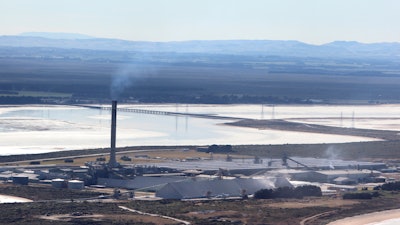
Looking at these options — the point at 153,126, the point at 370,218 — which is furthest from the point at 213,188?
the point at 153,126

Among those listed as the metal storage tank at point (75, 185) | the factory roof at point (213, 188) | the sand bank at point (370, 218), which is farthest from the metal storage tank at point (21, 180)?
the sand bank at point (370, 218)

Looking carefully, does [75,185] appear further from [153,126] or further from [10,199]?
[153,126]

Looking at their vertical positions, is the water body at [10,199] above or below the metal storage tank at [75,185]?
below

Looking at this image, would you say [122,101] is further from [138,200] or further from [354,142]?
[138,200]

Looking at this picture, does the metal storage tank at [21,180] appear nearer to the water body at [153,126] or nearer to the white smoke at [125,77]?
the water body at [153,126]

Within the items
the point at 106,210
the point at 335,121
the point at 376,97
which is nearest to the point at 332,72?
the point at 376,97

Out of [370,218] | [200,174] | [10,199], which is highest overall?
[200,174]

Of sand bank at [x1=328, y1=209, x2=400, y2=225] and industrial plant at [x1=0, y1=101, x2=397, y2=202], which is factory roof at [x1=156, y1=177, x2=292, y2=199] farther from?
sand bank at [x1=328, y1=209, x2=400, y2=225]
